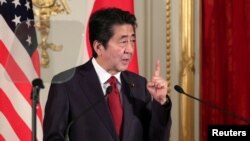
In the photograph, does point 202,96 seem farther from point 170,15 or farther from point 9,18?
point 9,18

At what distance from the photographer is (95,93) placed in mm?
1824

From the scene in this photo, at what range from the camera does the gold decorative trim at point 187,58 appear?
3.14 m

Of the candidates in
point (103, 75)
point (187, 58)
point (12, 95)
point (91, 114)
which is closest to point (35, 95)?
point (91, 114)

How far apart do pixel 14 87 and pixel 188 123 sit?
1102mm

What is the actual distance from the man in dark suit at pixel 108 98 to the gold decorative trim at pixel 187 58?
3.99ft

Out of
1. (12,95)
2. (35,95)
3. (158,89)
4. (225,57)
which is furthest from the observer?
(225,57)

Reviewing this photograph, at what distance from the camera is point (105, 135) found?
1756mm

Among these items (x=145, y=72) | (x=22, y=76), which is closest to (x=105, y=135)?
(x=22, y=76)

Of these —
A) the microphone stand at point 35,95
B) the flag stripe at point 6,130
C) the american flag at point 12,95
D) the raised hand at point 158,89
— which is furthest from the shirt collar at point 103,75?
the flag stripe at point 6,130

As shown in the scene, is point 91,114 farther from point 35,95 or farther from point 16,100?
point 16,100

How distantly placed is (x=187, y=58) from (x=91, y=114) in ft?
4.79

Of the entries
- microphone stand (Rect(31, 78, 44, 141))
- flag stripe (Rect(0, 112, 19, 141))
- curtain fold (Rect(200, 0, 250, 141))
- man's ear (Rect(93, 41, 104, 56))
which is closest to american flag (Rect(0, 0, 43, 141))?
flag stripe (Rect(0, 112, 19, 141))

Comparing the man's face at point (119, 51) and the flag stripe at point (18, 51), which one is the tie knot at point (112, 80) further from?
the flag stripe at point (18, 51)

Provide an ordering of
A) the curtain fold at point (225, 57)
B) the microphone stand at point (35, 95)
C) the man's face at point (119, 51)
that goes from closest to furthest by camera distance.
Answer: the microphone stand at point (35, 95) → the man's face at point (119, 51) → the curtain fold at point (225, 57)
